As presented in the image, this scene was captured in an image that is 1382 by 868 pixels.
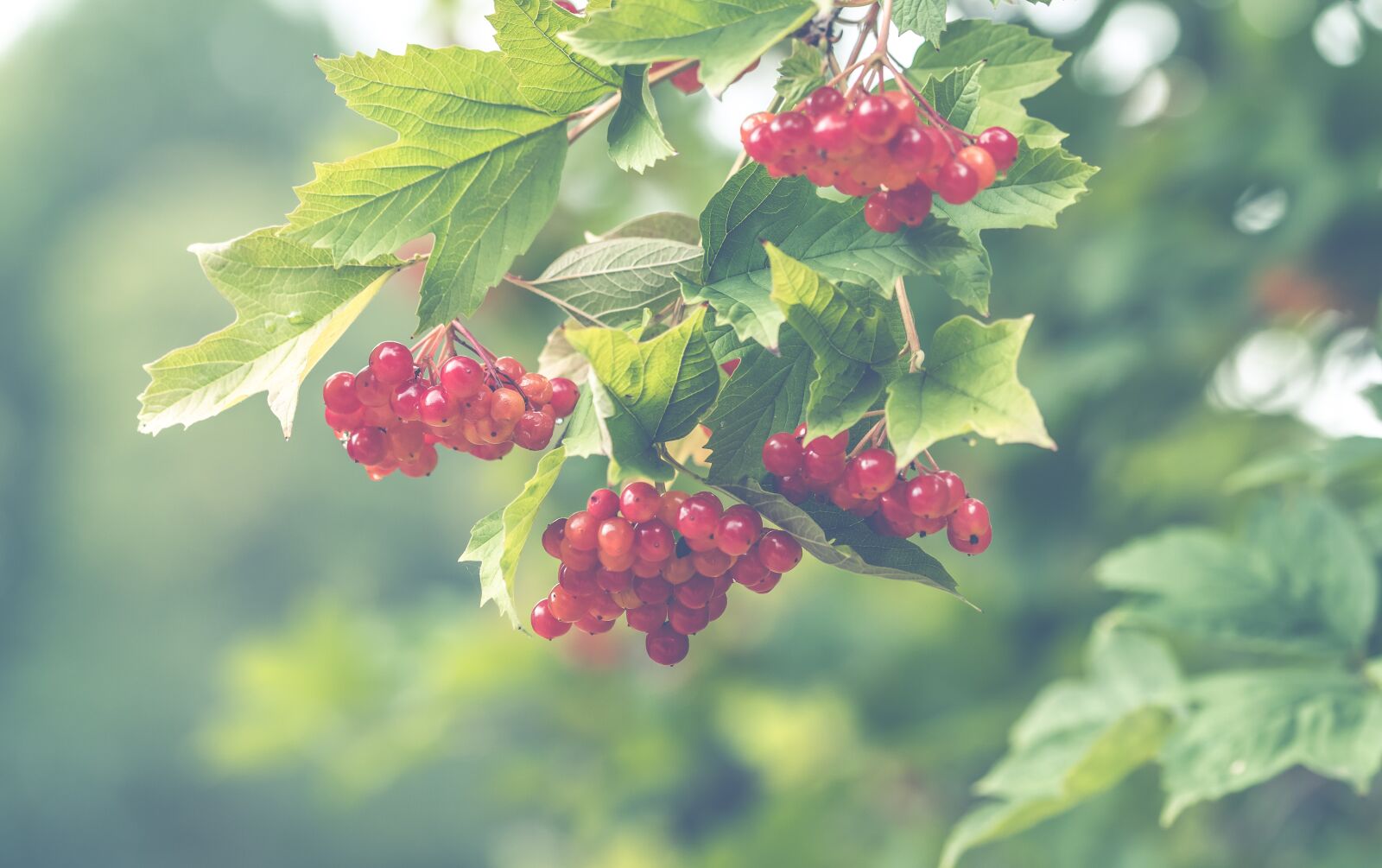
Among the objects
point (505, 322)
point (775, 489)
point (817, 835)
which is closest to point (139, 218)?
point (505, 322)

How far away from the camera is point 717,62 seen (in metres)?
0.59

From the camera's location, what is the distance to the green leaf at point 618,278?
73cm

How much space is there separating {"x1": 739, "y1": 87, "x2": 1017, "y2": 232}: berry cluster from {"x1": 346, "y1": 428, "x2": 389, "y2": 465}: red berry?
312 millimetres

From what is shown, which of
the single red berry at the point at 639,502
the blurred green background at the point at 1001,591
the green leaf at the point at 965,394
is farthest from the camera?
the blurred green background at the point at 1001,591

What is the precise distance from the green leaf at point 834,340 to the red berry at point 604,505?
133 millimetres

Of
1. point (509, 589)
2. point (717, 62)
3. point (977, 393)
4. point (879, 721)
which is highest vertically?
point (717, 62)

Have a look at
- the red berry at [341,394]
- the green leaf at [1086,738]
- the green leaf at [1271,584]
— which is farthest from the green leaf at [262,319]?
the green leaf at [1271,584]

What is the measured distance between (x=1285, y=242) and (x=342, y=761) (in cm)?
229

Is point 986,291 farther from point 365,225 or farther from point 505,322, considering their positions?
point 505,322

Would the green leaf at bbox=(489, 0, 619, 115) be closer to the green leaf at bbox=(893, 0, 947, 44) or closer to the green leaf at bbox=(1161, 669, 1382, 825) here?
the green leaf at bbox=(893, 0, 947, 44)

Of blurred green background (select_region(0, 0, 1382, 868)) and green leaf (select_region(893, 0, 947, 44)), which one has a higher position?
green leaf (select_region(893, 0, 947, 44))

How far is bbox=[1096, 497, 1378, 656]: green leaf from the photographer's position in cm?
114

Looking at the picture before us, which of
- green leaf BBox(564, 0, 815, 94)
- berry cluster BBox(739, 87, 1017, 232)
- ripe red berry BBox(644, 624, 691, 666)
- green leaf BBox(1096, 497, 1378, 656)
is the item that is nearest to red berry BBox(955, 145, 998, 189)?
berry cluster BBox(739, 87, 1017, 232)

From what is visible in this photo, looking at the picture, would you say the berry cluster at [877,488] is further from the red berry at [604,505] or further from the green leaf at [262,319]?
the green leaf at [262,319]
